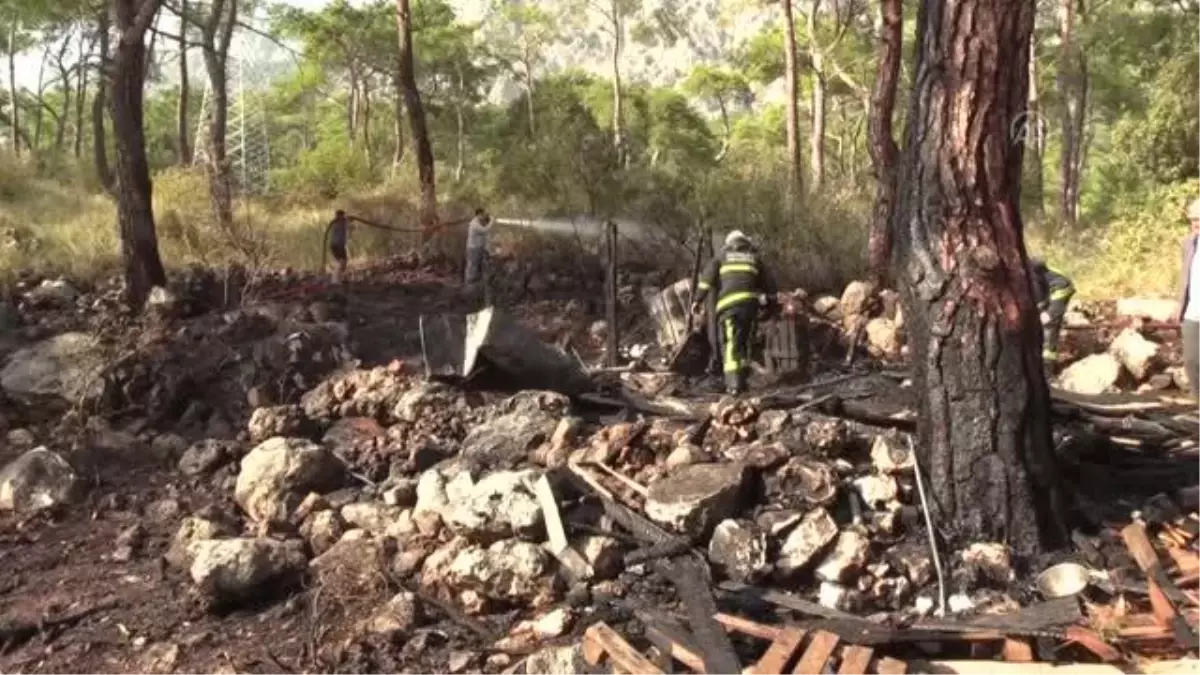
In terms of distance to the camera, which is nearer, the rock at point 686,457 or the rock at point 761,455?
the rock at point 761,455

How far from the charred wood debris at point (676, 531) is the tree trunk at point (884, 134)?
13.6ft

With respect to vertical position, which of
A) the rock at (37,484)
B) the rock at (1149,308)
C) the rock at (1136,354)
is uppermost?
the rock at (1149,308)

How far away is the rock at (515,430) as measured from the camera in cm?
628

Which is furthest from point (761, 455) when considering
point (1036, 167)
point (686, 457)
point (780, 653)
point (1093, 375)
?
point (1036, 167)

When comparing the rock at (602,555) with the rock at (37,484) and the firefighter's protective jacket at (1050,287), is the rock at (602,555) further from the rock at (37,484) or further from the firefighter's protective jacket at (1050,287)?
the firefighter's protective jacket at (1050,287)

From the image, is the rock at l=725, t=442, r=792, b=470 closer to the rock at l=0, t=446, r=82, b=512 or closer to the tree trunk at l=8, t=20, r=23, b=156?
the rock at l=0, t=446, r=82, b=512

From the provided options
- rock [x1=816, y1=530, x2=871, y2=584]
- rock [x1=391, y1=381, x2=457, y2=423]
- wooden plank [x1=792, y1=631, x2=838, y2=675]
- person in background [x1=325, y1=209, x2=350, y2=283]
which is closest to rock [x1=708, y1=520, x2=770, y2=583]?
rock [x1=816, y1=530, x2=871, y2=584]

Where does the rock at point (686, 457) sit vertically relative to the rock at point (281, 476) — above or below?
above

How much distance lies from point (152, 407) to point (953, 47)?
21.5 ft

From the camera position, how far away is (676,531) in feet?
17.1

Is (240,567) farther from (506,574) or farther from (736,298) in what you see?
(736,298)

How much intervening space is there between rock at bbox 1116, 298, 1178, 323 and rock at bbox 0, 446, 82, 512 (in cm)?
920

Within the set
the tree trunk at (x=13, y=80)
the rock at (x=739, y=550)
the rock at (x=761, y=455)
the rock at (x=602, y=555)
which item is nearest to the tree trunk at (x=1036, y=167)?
the rock at (x=761, y=455)

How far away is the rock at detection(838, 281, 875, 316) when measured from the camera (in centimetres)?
1060
